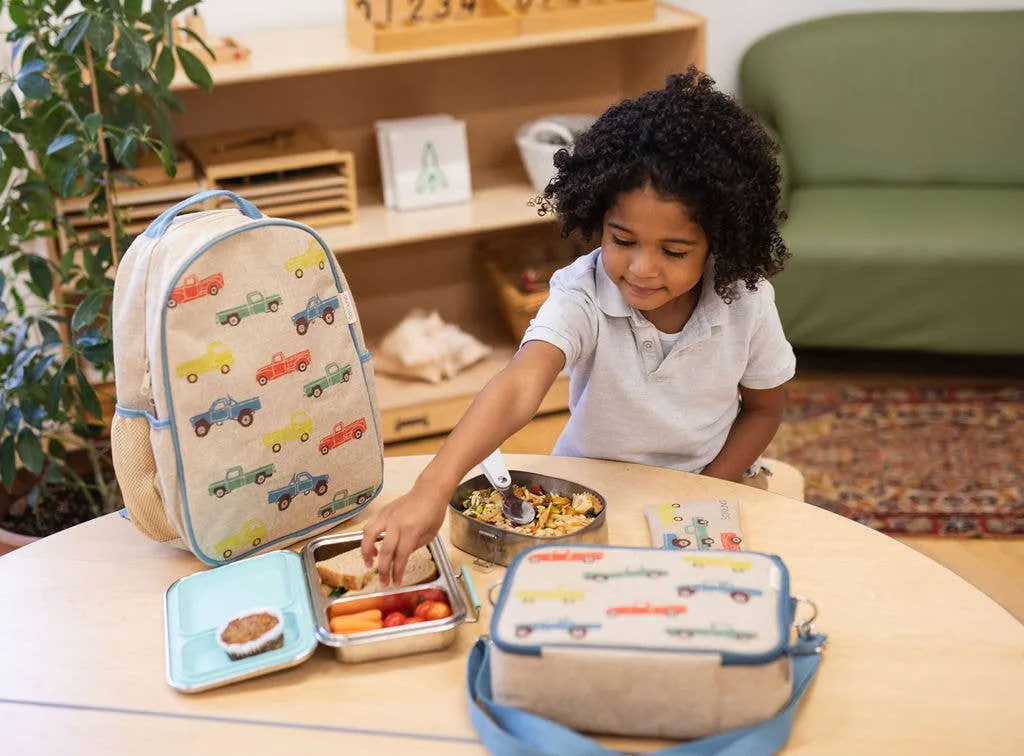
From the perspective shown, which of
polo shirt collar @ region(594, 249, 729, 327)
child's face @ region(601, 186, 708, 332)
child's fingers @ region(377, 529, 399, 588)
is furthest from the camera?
polo shirt collar @ region(594, 249, 729, 327)

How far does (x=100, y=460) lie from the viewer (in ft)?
7.91

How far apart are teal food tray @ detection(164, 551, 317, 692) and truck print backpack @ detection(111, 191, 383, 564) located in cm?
5

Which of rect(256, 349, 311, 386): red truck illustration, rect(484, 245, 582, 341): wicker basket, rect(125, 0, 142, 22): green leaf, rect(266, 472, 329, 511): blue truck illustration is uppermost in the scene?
rect(125, 0, 142, 22): green leaf

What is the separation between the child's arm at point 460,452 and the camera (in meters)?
1.22

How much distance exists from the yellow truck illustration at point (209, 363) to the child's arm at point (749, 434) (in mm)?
702

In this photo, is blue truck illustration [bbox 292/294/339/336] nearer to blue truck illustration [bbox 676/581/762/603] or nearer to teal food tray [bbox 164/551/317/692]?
teal food tray [bbox 164/551/317/692]

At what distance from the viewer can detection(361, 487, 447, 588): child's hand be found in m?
1.21

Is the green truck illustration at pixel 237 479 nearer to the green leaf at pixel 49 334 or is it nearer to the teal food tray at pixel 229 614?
the teal food tray at pixel 229 614

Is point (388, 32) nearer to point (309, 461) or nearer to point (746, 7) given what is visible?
point (746, 7)

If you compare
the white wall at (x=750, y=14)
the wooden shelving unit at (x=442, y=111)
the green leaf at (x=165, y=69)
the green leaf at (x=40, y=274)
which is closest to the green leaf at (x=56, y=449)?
the green leaf at (x=40, y=274)

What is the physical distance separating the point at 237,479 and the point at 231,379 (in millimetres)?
116

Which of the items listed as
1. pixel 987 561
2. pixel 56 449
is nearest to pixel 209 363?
pixel 56 449

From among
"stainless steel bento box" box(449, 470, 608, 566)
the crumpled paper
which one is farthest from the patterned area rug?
"stainless steel bento box" box(449, 470, 608, 566)

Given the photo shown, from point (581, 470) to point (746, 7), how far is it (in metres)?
2.33
